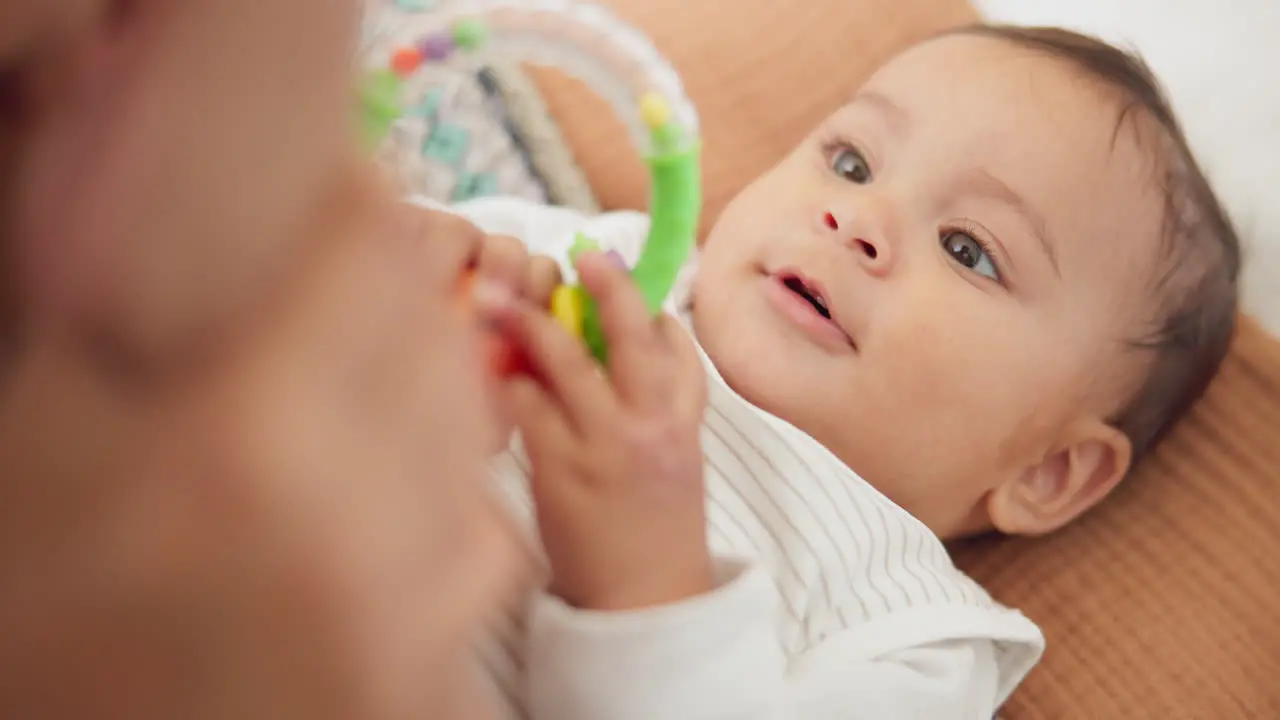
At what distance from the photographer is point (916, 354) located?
2.59ft

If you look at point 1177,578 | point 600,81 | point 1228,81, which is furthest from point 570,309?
point 1228,81

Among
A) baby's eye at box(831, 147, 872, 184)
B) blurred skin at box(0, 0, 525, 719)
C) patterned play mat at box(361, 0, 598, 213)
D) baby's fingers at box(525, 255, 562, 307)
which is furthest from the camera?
patterned play mat at box(361, 0, 598, 213)

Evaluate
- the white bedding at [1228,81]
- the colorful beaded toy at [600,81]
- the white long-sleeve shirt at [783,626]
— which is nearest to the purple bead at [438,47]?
→ the colorful beaded toy at [600,81]

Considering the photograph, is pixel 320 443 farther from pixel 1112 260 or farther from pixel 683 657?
pixel 1112 260

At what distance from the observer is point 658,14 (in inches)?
45.6

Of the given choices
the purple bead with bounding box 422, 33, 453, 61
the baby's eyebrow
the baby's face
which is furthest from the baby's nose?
the purple bead with bounding box 422, 33, 453, 61

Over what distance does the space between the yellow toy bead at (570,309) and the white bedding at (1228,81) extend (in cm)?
80

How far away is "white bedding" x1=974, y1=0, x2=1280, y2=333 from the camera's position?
3.38ft

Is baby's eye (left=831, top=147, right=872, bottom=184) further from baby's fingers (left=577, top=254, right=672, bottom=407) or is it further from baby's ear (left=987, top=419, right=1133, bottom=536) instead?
baby's fingers (left=577, top=254, right=672, bottom=407)

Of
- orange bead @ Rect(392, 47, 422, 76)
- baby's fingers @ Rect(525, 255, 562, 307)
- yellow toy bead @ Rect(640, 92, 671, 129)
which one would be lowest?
baby's fingers @ Rect(525, 255, 562, 307)

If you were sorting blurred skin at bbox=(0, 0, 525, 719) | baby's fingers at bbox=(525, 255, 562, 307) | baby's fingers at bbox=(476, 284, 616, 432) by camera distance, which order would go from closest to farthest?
blurred skin at bbox=(0, 0, 525, 719) → baby's fingers at bbox=(476, 284, 616, 432) → baby's fingers at bbox=(525, 255, 562, 307)

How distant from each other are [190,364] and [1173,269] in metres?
0.88

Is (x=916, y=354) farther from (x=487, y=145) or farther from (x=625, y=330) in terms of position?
(x=487, y=145)

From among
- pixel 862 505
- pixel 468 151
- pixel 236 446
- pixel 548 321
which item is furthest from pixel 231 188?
pixel 468 151
